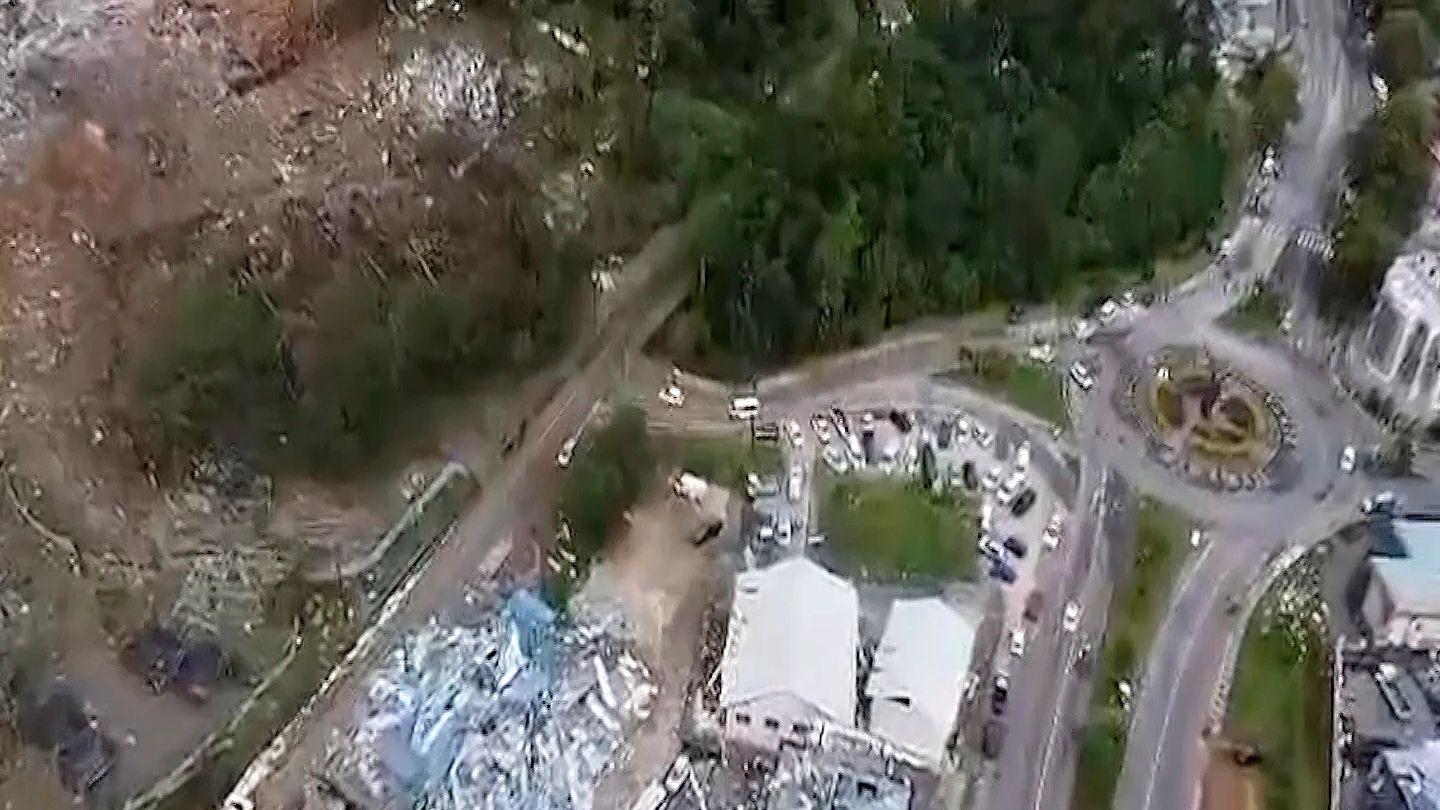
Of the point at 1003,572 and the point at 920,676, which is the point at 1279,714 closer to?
the point at 1003,572

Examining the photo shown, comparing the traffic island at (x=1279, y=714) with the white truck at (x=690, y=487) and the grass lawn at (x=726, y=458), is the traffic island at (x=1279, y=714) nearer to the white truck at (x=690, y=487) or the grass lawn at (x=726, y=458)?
the grass lawn at (x=726, y=458)

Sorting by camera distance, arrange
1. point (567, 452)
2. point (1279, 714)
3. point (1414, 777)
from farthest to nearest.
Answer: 1. point (567, 452)
2. point (1279, 714)
3. point (1414, 777)

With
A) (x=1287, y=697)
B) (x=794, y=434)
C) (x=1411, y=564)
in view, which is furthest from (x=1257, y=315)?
(x=794, y=434)

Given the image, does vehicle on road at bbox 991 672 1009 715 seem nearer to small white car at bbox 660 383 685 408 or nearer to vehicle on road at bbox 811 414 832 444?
vehicle on road at bbox 811 414 832 444

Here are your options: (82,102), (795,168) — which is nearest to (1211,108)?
(795,168)

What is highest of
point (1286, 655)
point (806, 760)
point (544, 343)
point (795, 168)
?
point (795, 168)

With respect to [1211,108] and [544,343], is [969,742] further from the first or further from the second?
[1211,108]

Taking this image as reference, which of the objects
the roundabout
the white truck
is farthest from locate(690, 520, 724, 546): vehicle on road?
the roundabout
